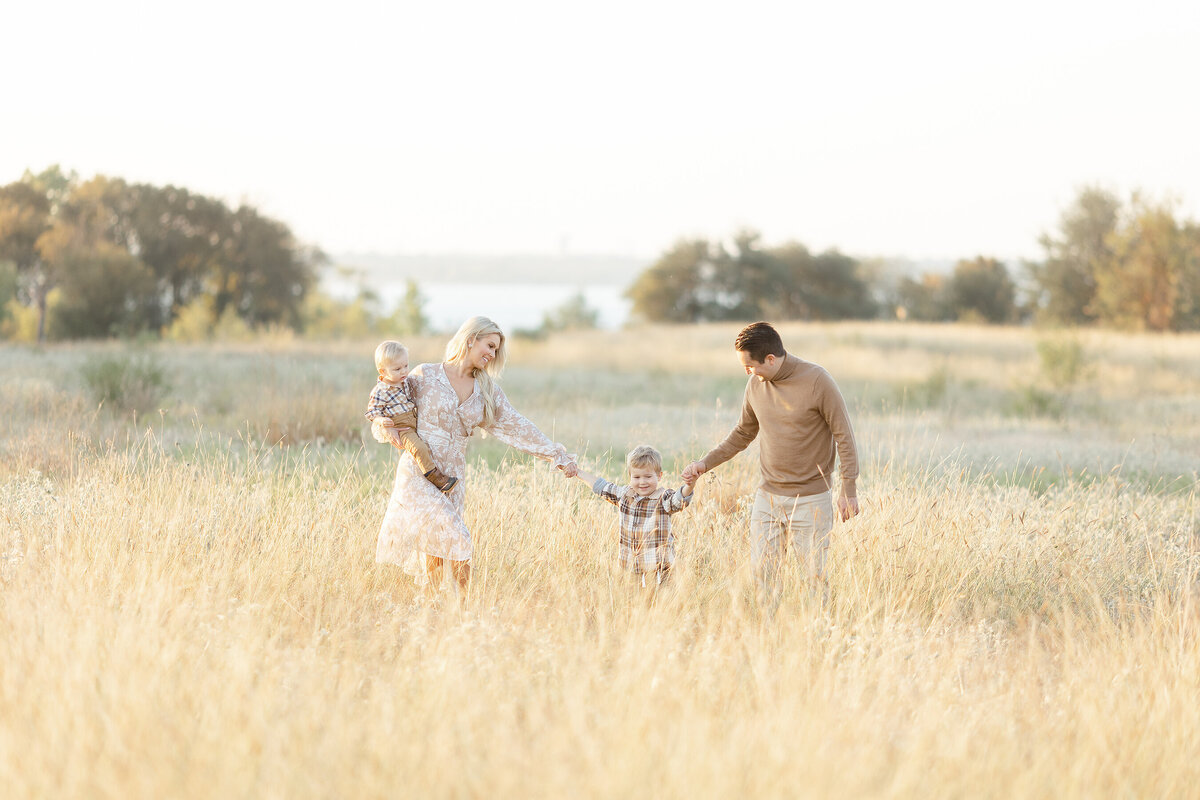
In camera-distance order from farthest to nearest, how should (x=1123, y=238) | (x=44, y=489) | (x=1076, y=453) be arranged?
(x=1123, y=238) → (x=1076, y=453) → (x=44, y=489)

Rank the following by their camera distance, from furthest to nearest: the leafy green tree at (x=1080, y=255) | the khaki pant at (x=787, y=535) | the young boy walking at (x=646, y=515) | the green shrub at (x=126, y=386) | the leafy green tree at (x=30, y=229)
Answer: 1. the leafy green tree at (x=1080, y=255)
2. the leafy green tree at (x=30, y=229)
3. the green shrub at (x=126, y=386)
4. the khaki pant at (x=787, y=535)
5. the young boy walking at (x=646, y=515)

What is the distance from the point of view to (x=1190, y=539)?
21.0 ft

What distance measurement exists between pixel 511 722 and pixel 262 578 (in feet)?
6.72

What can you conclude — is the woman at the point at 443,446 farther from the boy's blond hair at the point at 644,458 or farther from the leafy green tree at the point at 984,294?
the leafy green tree at the point at 984,294

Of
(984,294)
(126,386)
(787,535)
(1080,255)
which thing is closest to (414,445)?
(787,535)

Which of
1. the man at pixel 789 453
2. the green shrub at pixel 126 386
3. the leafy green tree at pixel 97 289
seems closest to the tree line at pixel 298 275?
the leafy green tree at pixel 97 289

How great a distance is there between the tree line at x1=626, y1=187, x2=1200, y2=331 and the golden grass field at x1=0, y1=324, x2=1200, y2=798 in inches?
1548

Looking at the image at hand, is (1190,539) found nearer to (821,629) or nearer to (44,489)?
(821,629)

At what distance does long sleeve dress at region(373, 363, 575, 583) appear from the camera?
462cm

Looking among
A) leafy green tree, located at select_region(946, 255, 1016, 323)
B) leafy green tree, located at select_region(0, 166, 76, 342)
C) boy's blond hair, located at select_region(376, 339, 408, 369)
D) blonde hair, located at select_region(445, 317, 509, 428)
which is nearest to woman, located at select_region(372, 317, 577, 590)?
blonde hair, located at select_region(445, 317, 509, 428)

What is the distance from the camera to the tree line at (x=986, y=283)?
41.8 m

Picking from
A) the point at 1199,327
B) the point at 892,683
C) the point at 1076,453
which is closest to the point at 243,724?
the point at 892,683

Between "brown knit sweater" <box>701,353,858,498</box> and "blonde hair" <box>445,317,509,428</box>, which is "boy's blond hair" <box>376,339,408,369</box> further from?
"brown knit sweater" <box>701,353,858,498</box>

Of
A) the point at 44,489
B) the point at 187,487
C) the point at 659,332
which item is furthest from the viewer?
the point at 659,332
